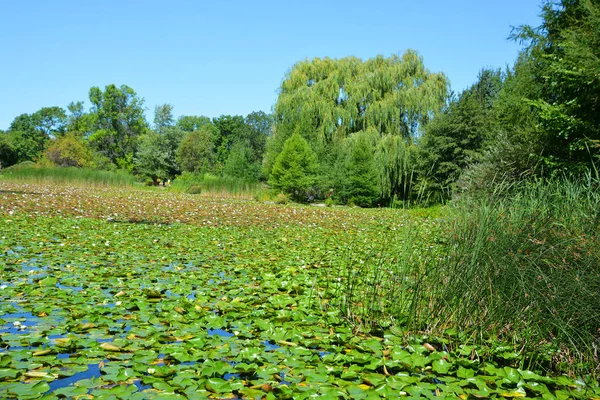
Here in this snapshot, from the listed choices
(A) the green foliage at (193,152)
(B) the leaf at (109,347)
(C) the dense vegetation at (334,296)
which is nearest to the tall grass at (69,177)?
(A) the green foliage at (193,152)

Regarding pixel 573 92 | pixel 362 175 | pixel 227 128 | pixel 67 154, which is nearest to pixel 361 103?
pixel 362 175

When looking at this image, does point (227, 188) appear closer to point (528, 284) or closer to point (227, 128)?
point (528, 284)

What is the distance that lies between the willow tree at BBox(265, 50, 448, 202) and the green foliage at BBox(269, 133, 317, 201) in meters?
1.17

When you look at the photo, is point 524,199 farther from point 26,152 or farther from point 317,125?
point 26,152

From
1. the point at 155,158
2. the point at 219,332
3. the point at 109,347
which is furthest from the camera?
the point at 155,158

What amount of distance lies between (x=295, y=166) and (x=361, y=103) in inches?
214

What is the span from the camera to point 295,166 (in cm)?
2269

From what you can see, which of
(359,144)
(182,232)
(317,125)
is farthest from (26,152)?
(182,232)

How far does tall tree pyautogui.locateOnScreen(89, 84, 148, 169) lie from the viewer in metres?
48.5

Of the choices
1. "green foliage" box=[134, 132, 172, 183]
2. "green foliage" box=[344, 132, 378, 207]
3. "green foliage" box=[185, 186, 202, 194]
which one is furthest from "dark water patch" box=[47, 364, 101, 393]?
"green foliage" box=[134, 132, 172, 183]

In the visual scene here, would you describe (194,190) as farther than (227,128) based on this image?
No

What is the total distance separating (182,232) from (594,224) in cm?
686

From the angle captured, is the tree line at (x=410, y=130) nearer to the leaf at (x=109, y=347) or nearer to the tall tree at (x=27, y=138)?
the leaf at (x=109, y=347)

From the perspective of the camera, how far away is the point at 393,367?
291cm
